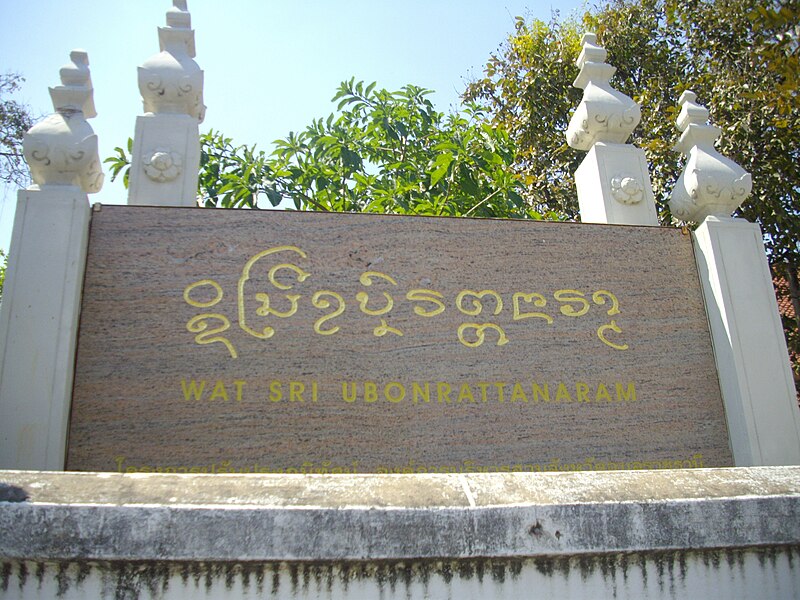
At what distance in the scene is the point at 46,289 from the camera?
3.89m

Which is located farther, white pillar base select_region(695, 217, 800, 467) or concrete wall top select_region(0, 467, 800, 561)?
white pillar base select_region(695, 217, 800, 467)

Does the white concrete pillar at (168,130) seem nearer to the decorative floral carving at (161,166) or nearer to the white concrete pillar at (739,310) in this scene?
the decorative floral carving at (161,166)

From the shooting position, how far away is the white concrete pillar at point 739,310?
4230 millimetres

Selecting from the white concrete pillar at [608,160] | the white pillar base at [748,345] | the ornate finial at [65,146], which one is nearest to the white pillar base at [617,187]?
the white concrete pillar at [608,160]

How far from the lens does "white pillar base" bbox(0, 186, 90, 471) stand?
360 centimetres

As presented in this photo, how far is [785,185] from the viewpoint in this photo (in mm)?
10312

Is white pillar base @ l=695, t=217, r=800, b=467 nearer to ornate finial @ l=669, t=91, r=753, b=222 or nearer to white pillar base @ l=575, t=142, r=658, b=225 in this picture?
ornate finial @ l=669, t=91, r=753, b=222

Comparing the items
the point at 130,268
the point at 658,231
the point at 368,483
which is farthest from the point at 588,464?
the point at 130,268

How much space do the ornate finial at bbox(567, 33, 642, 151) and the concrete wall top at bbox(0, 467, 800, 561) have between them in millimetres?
3260

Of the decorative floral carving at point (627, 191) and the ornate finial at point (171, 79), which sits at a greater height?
the ornate finial at point (171, 79)

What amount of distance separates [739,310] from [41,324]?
4060 millimetres

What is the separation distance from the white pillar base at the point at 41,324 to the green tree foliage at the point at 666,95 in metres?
7.76

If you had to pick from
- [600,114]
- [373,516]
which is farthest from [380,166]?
[373,516]

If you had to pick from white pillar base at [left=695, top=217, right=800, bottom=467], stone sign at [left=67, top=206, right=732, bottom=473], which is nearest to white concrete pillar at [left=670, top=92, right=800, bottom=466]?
white pillar base at [left=695, top=217, right=800, bottom=467]
